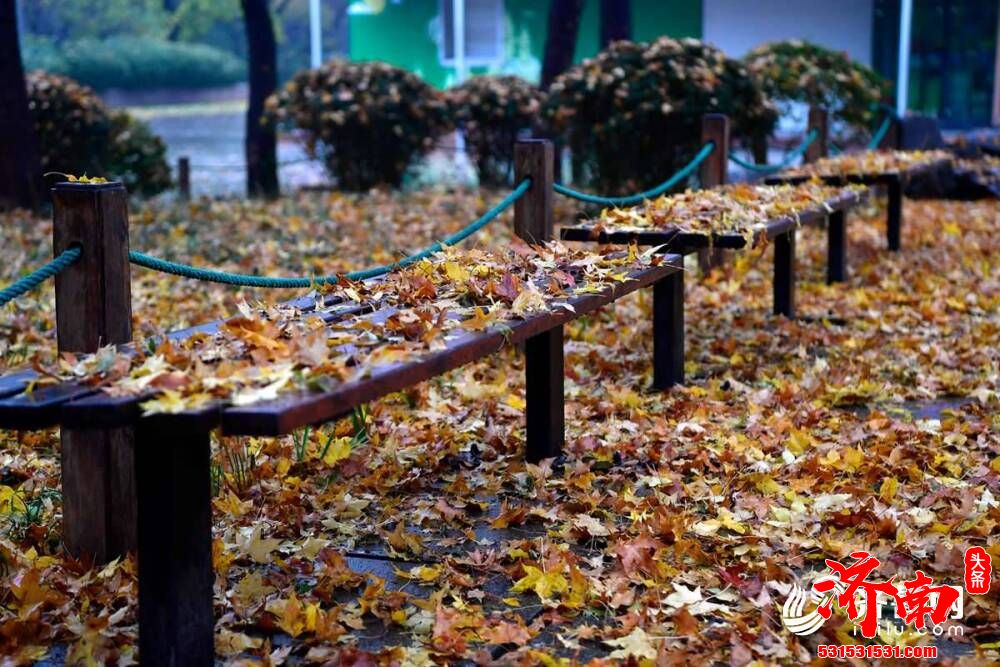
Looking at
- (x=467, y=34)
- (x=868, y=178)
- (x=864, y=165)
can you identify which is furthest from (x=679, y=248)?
(x=467, y=34)

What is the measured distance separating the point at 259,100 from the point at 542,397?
1242 centimetres

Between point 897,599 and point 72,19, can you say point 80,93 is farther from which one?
point 72,19

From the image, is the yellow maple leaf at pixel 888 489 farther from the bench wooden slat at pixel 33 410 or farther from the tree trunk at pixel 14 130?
the tree trunk at pixel 14 130

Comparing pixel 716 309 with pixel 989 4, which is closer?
pixel 716 309

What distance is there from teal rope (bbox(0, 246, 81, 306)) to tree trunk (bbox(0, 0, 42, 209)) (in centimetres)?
1042

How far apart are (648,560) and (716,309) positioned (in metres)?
4.52

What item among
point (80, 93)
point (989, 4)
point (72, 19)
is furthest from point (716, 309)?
point (72, 19)

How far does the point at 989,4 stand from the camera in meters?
23.6

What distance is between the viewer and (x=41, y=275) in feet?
12.0

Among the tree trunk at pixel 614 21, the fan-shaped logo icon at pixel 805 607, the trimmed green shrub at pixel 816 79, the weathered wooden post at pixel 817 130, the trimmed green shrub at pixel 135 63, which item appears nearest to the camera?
the fan-shaped logo icon at pixel 805 607

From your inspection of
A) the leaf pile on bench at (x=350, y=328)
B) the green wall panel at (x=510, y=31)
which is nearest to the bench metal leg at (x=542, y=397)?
the leaf pile on bench at (x=350, y=328)

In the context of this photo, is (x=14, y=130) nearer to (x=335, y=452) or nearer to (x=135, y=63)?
(x=335, y=452)

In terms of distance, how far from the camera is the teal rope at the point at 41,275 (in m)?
3.58

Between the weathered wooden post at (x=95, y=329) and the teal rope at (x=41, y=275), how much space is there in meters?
0.03
